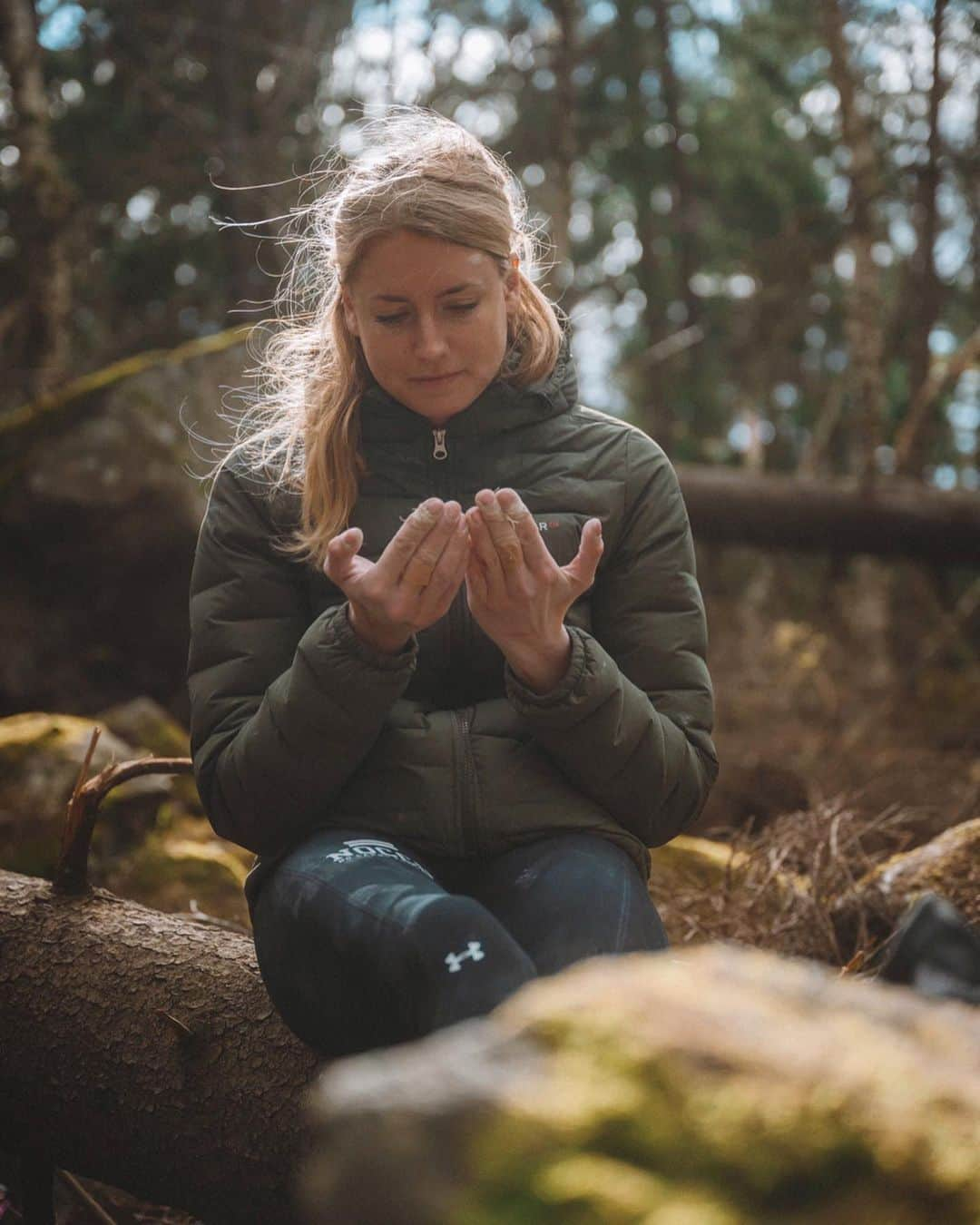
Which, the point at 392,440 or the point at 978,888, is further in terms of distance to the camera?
the point at 978,888

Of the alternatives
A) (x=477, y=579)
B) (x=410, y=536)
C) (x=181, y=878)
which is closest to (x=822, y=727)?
(x=181, y=878)

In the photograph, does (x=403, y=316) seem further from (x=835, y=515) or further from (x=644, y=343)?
(x=644, y=343)

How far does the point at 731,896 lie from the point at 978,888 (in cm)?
73

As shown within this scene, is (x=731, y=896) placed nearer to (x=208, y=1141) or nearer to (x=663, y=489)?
(x=663, y=489)

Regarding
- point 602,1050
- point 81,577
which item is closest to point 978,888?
point 602,1050

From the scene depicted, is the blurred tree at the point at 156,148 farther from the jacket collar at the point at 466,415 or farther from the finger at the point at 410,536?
the finger at the point at 410,536

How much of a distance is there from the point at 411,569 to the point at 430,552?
0.05m

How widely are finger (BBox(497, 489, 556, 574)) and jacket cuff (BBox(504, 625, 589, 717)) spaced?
0.54 ft

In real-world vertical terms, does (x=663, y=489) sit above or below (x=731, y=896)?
above

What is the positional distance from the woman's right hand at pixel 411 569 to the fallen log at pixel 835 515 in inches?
229

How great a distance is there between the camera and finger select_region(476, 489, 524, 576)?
6.93 ft

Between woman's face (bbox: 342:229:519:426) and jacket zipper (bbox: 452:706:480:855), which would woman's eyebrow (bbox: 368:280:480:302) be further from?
jacket zipper (bbox: 452:706:480:855)

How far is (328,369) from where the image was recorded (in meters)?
2.74

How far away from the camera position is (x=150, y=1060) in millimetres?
2346
